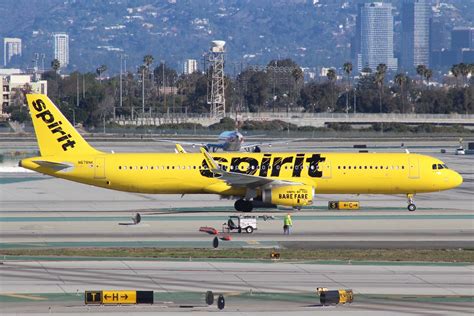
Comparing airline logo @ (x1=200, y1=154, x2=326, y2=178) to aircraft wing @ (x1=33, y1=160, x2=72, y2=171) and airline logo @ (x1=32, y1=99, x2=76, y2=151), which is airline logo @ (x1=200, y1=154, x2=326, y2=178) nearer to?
airline logo @ (x1=32, y1=99, x2=76, y2=151)

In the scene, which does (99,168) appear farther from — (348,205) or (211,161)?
(348,205)

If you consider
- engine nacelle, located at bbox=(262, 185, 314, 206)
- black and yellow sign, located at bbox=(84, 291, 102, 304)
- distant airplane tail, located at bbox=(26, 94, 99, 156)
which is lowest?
black and yellow sign, located at bbox=(84, 291, 102, 304)

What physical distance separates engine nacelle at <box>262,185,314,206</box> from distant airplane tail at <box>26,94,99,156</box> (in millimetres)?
12563

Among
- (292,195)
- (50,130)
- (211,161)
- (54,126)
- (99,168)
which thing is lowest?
(292,195)

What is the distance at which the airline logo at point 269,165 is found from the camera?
69.9 m

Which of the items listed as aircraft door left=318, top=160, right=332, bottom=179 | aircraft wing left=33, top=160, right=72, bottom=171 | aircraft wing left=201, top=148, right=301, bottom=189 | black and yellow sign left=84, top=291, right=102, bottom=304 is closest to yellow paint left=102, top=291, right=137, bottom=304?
black and yellow sign left=84, top=291, right=102, bottom=304

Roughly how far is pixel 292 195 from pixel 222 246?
550 inches

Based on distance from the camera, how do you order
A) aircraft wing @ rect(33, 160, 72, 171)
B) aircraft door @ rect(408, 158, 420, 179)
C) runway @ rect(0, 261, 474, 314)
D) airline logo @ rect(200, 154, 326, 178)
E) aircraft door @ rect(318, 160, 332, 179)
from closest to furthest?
1. runway @ rect(0, 261, 474, 314)
2. aircraft wing @ rect(33, 160, 72, 171)
3. aircraft door @ rect(318, 160, 332, 179)
4. airline logo @ rect(200, 154, 326, 178)
5. aircraft door @ rect(408, 158, 420, 179)

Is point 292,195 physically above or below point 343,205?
above

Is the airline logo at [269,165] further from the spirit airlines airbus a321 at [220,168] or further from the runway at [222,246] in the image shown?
the runway at [222,246]

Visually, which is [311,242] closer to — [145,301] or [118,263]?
[118,263]

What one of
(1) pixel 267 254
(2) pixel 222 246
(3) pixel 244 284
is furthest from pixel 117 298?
(2) pixel 222 246

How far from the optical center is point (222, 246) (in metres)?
54.5

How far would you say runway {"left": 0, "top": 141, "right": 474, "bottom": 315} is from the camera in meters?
40.2
